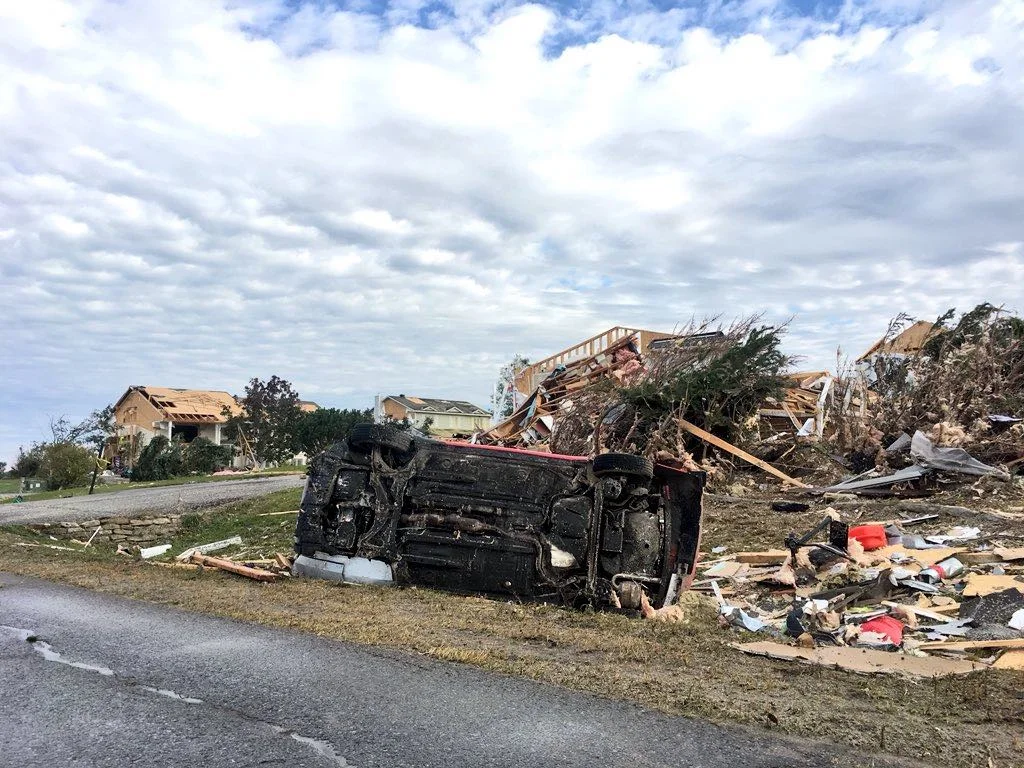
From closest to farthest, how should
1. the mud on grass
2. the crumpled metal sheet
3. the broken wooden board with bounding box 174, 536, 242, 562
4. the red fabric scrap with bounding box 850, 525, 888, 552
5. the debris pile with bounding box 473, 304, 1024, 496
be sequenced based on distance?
the mud on grass < the red fabric scrap with bounding box 850, 525, 888, 552 < the crumpled metal sheet < the debris pile with bounding box 473, 304, 1024, 496 < the broken wooden board with bounding box 174, 536, 242, 562

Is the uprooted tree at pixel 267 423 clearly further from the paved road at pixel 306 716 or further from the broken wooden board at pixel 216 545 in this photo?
the paved road at pixel 306 716

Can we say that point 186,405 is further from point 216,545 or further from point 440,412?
point 216,545

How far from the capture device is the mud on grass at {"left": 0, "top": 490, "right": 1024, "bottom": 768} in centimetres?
388

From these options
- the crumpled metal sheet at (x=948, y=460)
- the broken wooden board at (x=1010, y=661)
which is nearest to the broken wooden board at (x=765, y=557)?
the broken wooden board at (x=1010, y=661)

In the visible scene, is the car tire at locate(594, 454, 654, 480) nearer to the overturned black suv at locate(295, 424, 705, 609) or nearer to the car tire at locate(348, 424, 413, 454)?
the overturned black suv at locate(295, 424, 705, 609)

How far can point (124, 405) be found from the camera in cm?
5831

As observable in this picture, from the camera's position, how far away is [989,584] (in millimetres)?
6941

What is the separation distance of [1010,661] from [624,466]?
3163 mm

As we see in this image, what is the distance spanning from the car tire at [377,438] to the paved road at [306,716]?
2.62 metres

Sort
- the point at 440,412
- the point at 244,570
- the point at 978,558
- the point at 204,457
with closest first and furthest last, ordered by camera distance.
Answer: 1. the point at 978,558
2. the point at 244,570
3. the point at 204,457
4. the point at 440,412

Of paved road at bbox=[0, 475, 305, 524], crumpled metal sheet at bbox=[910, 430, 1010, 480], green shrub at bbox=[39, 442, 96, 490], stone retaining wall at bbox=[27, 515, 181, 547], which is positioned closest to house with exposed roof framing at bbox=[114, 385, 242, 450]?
green shrub at bbox=[39, 442, 96, 490]

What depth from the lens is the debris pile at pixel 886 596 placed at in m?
5.54

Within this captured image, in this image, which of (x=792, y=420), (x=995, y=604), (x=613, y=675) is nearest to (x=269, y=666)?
(x=613, y=675)

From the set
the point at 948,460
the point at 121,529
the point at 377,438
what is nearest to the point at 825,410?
the point at 948,460
